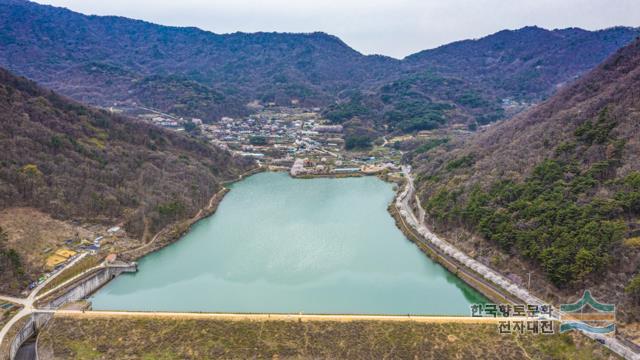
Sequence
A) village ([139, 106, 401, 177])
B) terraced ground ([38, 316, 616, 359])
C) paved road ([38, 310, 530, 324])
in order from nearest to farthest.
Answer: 1. terraced ground ([38, 316, 616, 359])
2. paved road ([38, 310, 530, 324])
3. village ([139, 106, 401, 177])

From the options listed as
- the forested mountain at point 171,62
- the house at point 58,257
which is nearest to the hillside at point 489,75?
the forested mountain at point 171,62

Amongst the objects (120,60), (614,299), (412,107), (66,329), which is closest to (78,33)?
(120,60)

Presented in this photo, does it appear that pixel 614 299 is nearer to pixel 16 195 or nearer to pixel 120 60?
pixel 16 195

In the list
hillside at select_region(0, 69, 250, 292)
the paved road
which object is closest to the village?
hillside at select_region(0, 69, 250, 292)

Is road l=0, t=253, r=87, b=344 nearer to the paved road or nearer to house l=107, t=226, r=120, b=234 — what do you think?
the paved road

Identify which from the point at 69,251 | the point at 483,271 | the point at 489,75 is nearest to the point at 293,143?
the point at 69,251

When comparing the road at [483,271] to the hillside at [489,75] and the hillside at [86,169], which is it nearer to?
the hillside at [86,169]

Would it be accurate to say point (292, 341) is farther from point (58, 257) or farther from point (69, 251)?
point (69, 251)
